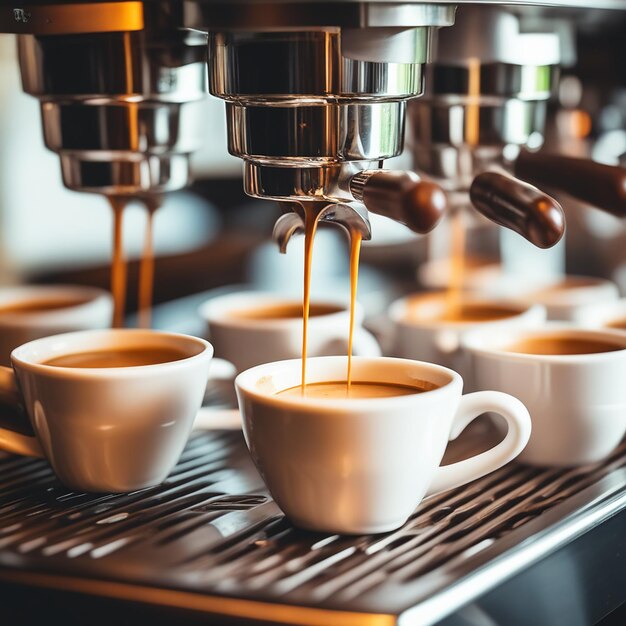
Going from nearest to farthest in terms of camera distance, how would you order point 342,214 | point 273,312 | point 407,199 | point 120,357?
point 407,199, point 342,214, point 120,357, point 273,312

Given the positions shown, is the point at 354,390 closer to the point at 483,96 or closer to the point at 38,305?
the point at 483,96

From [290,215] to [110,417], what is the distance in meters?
0.16

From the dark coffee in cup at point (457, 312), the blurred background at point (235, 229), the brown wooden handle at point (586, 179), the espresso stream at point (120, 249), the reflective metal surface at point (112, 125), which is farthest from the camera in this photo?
the blurred background at point (235, 229)

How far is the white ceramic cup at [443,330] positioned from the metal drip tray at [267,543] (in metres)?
0.17

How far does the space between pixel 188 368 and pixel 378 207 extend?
17 cm

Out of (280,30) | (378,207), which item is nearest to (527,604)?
(378,207)

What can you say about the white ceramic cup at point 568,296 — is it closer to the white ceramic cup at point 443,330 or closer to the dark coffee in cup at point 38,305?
the white ceramic cup at point 443,330

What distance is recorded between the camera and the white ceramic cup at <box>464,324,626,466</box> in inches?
26.0

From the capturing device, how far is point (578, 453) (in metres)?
0.66

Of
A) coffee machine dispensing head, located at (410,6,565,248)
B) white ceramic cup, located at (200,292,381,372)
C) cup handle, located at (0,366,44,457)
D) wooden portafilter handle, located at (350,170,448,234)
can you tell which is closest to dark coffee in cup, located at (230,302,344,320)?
white ceramic cup, located at (200,292,381,372)

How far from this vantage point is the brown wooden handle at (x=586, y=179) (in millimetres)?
567

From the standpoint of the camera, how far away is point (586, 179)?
0.59 meters

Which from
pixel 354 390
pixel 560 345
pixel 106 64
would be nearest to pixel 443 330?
pixel 560 345

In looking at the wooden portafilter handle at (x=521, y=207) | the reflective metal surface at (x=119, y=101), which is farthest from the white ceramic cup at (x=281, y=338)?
the wooden portafilter handle at (x=521, y=207)
